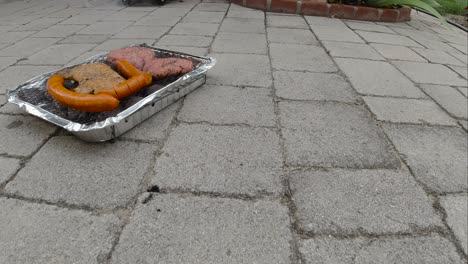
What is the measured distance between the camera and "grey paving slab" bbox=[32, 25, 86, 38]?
112 inches

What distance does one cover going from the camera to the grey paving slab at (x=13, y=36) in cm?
272

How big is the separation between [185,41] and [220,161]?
1.75 m

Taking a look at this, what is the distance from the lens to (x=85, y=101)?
123cm

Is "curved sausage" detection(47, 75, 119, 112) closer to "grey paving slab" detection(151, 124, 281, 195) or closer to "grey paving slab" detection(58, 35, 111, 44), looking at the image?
"grey paving slab" detection(151, 124, 281, 195)

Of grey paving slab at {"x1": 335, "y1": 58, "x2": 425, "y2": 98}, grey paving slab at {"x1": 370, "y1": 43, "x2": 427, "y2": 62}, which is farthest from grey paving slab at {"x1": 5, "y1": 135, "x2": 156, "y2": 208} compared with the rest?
grey paving slab at {"x1": 370, "y1": 43, "x2": 427, "y2": 62}

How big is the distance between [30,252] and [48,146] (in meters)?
0.55

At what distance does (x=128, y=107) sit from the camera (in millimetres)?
1356

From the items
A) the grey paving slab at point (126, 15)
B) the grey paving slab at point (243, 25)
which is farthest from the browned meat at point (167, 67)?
the grey paving slab at point (126, 15)

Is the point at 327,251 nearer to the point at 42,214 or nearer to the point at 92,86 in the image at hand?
the point at 42,214

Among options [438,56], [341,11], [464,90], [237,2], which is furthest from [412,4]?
[237,2]

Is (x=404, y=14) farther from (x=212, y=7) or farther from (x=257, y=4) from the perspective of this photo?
(x=212, y=7)

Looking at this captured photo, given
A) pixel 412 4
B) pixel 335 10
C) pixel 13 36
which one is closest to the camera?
pixel 13 36

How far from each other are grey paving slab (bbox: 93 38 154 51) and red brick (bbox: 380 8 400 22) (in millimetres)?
2938

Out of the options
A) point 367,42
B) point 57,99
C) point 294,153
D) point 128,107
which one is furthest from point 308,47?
point 57,99
